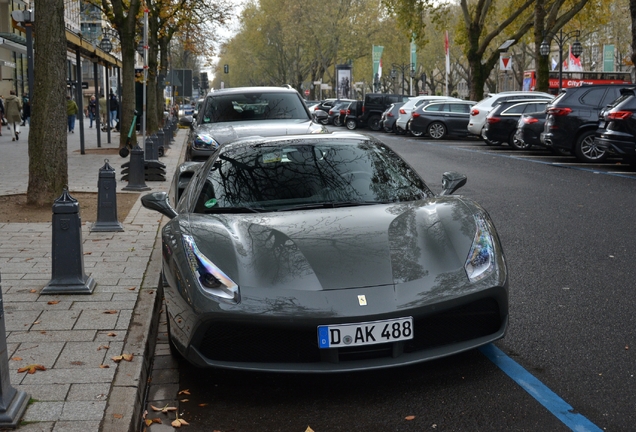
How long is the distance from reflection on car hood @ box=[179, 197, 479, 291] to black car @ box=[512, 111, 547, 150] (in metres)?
17.8

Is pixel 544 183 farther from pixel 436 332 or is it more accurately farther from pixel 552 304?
pixel 436 332

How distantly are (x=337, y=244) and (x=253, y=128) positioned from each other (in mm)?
8596

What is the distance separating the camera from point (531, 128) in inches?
884

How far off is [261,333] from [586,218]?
713 cm

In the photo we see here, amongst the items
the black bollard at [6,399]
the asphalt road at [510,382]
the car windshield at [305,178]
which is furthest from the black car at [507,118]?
the black bollard at [6,399]

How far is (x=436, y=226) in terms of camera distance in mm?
4914

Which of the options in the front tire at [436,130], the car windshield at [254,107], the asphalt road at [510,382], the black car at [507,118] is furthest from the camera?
the front tire at [436,130]

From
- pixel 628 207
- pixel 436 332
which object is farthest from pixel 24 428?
pixel 628 207

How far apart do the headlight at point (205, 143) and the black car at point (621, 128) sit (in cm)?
797

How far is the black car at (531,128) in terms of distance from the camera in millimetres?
22312

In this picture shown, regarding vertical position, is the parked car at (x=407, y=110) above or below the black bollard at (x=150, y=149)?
above

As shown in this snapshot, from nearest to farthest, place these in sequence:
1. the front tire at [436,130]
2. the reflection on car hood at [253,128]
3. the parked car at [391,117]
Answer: the reflection on car hood at [253,128] < the front tire at [436,130] < the parked car at [391,117]

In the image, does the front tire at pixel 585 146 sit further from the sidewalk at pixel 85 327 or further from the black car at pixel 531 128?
the sidewalk at pixel 85 327

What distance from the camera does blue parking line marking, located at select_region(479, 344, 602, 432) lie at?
3871mm
